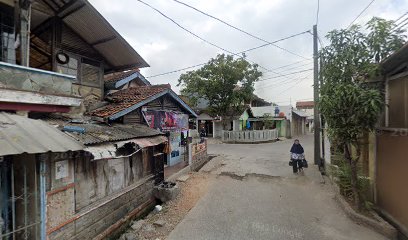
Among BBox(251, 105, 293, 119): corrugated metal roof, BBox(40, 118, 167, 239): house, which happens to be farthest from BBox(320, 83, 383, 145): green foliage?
BBox(251, 105, 293, 119): corrugated metal roof

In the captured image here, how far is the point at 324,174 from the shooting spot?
11.2m

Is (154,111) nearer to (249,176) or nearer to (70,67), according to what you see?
(70,67)

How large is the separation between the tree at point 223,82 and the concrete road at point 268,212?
46.5 ft

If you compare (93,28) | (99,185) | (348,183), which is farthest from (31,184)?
(348,183)

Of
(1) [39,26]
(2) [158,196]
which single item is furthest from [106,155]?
(1) [39,26]

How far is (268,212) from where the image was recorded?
725 cm

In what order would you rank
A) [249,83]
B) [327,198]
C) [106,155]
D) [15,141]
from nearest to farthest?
[15,141]
[106,155]
[327,198]
[249,83]

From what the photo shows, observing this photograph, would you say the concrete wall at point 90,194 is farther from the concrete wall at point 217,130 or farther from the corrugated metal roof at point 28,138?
the concrete wall at point 217,130

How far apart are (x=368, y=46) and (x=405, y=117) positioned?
7.08 ft

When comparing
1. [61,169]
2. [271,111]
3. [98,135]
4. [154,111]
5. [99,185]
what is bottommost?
[99,185]

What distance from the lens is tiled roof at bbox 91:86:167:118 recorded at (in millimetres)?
8109

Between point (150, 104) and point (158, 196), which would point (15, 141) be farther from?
point (150, 104)

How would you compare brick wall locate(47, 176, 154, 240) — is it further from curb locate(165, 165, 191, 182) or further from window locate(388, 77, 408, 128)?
window locate(388, 77, 408, 128)

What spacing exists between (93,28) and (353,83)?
28.8ft
